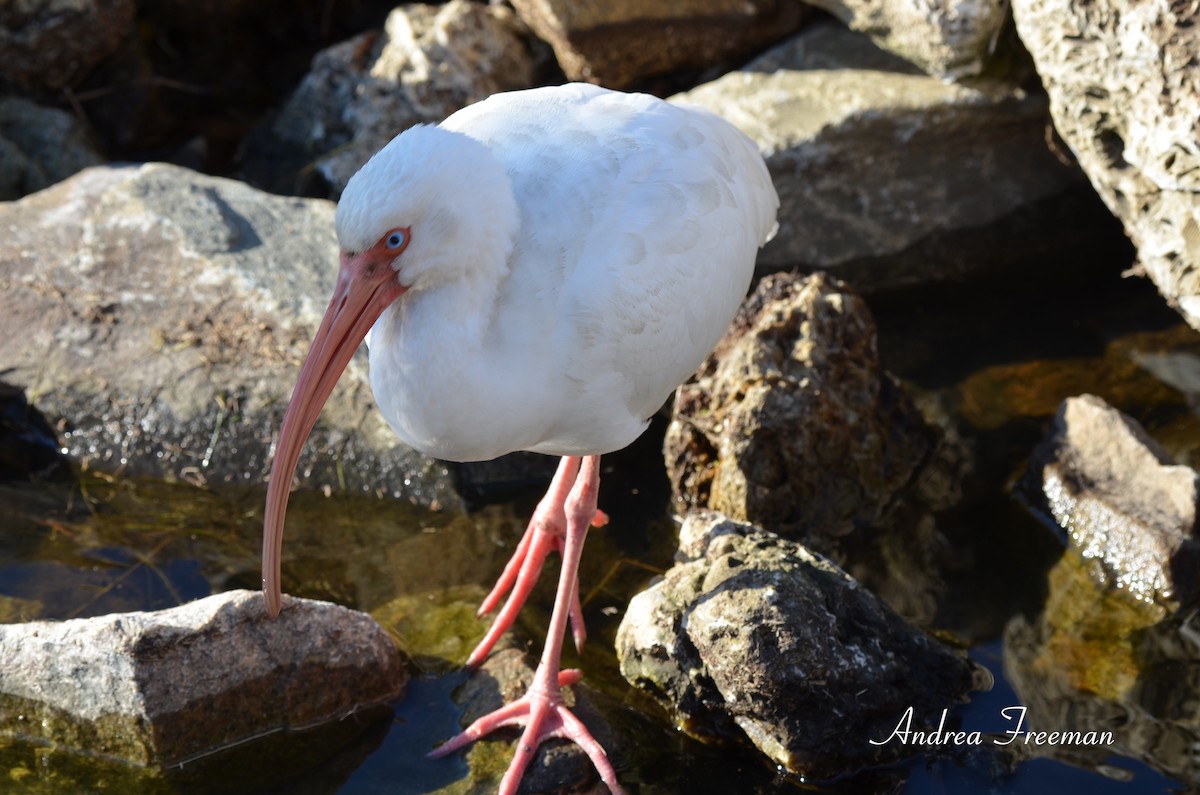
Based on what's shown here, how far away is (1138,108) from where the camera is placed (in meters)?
5.51

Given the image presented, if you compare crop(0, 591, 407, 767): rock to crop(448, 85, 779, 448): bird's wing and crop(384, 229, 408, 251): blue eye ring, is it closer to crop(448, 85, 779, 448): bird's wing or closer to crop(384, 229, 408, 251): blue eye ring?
crop(448, 85, 779, 448): bird's wing

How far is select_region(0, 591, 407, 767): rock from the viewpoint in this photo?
4.26 meters

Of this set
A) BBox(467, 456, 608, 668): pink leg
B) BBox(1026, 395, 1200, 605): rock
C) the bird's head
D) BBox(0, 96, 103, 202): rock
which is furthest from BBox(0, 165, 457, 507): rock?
BBox(1026, 395, 1200, 605): rock

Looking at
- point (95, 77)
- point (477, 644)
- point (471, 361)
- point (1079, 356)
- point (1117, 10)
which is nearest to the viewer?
point (471, 361)

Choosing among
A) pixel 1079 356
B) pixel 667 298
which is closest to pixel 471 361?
pixel 667 298

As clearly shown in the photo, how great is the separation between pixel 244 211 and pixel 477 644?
2.94m

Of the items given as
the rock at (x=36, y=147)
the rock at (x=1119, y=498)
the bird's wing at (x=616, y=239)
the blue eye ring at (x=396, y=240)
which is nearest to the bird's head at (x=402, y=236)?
the blue eye ring at (x=396, y=240)

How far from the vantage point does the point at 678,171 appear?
4332 mm

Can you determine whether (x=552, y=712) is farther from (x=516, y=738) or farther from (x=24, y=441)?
(x=24, y=441)

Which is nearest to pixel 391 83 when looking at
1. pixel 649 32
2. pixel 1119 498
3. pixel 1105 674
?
pixel 649 32

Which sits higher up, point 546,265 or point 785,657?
point 546,265

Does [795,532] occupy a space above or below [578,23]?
below

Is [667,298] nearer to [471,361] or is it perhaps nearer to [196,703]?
[471,361]

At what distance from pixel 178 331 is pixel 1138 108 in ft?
15.2
